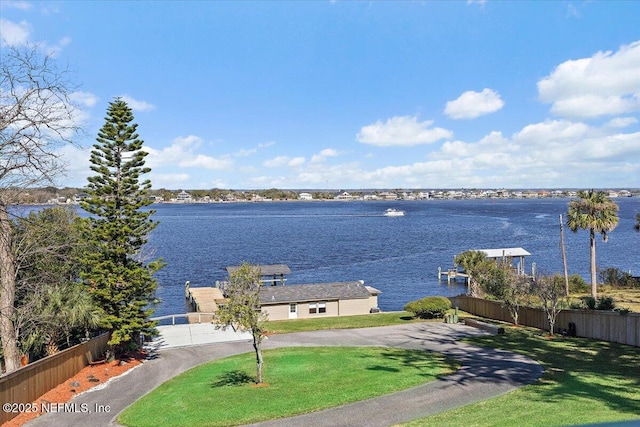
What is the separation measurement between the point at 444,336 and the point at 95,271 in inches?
841

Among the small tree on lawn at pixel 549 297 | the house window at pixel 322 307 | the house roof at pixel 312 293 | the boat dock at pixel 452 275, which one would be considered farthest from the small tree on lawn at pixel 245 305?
the boat dock at pixel 452 275

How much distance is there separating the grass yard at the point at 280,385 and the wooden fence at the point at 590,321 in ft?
34.5

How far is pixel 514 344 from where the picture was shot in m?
26.5

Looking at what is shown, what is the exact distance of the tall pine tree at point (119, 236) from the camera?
2756cm

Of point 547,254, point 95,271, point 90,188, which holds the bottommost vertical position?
point 547,254

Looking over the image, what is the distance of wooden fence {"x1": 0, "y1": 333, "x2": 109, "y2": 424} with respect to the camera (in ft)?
59.0

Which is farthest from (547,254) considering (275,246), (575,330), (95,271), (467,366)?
(95,271)

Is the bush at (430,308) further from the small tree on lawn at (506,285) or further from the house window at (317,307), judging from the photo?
the house window at (317,307)

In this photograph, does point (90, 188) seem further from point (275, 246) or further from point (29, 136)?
point (275, 246)

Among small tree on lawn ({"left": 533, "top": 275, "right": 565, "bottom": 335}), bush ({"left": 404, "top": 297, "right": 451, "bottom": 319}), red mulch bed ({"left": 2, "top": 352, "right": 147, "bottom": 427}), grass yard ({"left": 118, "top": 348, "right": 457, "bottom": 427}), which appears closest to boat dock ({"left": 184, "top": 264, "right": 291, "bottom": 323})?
red mulch bed ({"left": 2, "top": 352, "right": 147, "bottom": 427})

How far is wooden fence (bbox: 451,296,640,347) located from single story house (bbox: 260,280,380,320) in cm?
1063

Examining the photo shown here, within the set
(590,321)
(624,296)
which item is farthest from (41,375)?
(624,296)

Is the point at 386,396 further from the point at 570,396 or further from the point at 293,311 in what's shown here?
the point at 293,311

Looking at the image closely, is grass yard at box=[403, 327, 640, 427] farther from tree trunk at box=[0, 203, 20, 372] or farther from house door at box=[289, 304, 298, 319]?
house door at box=[289, 304, 298, 319]
